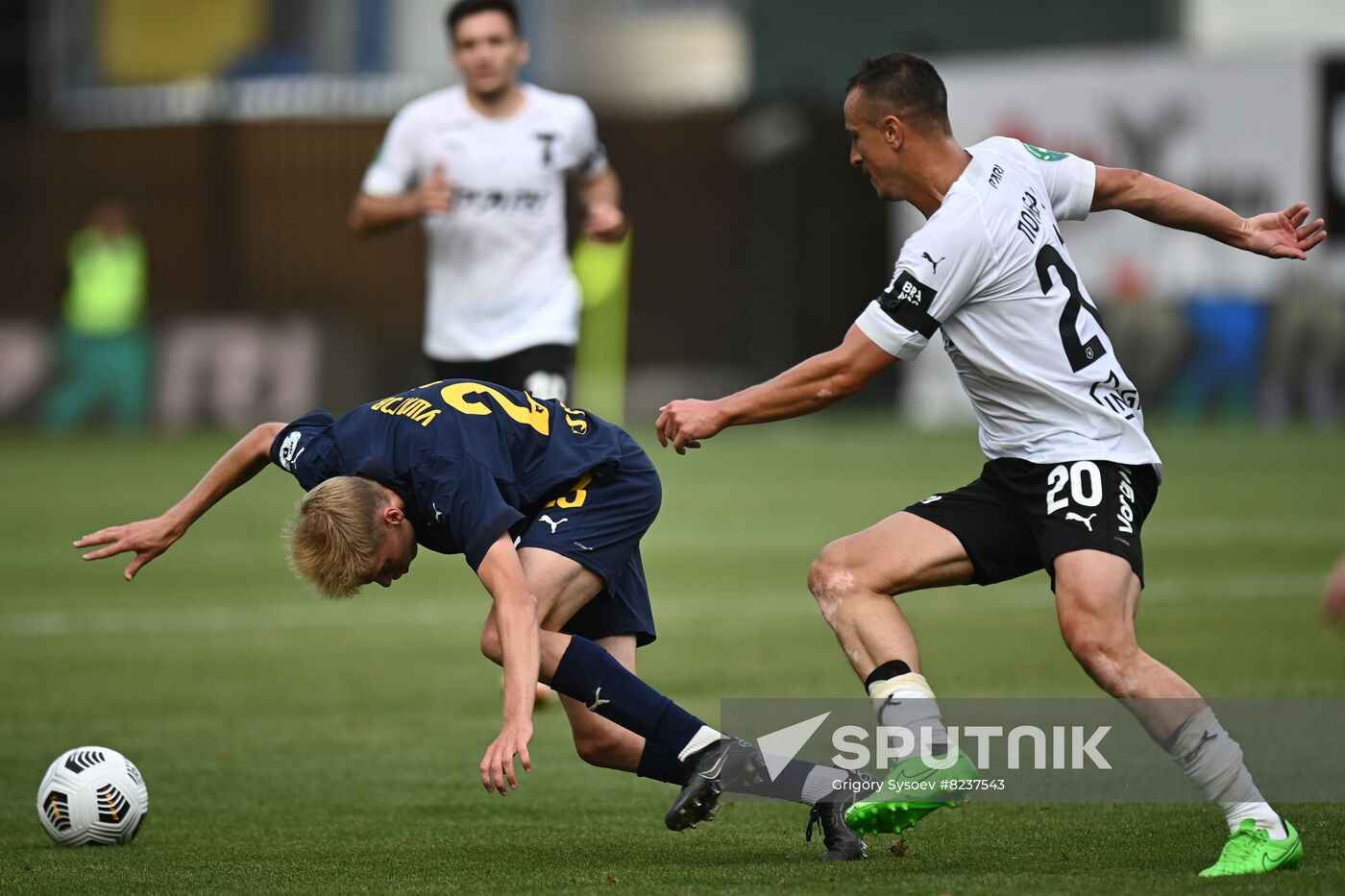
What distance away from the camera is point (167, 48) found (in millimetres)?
34938

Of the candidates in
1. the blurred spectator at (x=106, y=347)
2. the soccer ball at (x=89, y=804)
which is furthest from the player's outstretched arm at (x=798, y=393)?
the blurred spectator at (x=106, y=347)

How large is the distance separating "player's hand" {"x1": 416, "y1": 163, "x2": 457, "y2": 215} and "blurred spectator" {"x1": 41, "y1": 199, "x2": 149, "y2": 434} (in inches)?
672

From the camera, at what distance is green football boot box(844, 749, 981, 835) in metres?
5.07

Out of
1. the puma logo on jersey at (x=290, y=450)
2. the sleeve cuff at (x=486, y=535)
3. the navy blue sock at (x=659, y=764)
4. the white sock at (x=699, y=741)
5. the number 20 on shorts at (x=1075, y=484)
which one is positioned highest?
the number 20 on shorts at (x=1075, y=484)

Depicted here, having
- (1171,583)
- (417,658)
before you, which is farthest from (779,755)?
(1171,583)

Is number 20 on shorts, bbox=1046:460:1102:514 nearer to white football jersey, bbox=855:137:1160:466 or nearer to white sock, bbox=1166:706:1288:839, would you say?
white football jersey, bbox=855:137:1160:466

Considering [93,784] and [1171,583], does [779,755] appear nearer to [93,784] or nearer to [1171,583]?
[93,784]

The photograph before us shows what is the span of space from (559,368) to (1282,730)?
3536mm

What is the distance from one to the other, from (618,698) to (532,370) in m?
3.62

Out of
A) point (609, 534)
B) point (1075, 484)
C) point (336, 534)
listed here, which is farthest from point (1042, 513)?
point (336, 534)

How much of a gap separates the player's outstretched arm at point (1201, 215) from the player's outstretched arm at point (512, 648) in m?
2.05

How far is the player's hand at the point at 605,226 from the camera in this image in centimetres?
851

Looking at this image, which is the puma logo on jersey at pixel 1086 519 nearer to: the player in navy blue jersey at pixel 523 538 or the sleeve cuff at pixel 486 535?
the player in navy blue jersey at pixel 523 538

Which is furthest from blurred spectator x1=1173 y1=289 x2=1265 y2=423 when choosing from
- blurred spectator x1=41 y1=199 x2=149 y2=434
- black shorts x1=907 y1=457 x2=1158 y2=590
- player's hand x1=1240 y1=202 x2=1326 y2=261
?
→ black shorts x1=907 y1=457 x2=1158 y2=590
